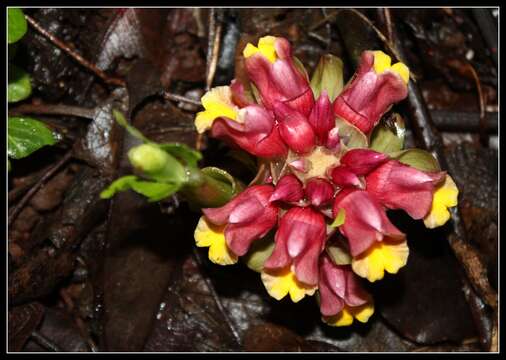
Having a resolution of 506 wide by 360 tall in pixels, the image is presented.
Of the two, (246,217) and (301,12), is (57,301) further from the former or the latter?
(301,12)

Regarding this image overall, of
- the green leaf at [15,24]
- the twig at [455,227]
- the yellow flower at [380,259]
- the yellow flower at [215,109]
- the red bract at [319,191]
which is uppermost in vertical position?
the green leaf at [15,24]

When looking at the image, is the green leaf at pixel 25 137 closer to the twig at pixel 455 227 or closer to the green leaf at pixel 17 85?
the green leaf at pixel 17 85

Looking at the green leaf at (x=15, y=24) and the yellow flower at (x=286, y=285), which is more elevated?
the green leaf at (x=15, y=24)

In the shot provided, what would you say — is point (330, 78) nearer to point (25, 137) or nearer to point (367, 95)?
point (367, 95)

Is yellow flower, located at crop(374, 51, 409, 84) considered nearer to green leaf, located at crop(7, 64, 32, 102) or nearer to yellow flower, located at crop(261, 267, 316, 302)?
yellow flower, located at crop(261, 267, 316, 302)

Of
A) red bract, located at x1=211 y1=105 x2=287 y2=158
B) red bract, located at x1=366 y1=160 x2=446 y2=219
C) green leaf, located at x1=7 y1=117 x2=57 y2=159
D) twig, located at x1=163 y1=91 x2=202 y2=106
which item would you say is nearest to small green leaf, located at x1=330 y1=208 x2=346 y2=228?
red bract, located at x1=366 y1=160 x2=446 y2=219

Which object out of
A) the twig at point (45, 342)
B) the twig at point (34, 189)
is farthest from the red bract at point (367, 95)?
the twig at point (45, 342)
